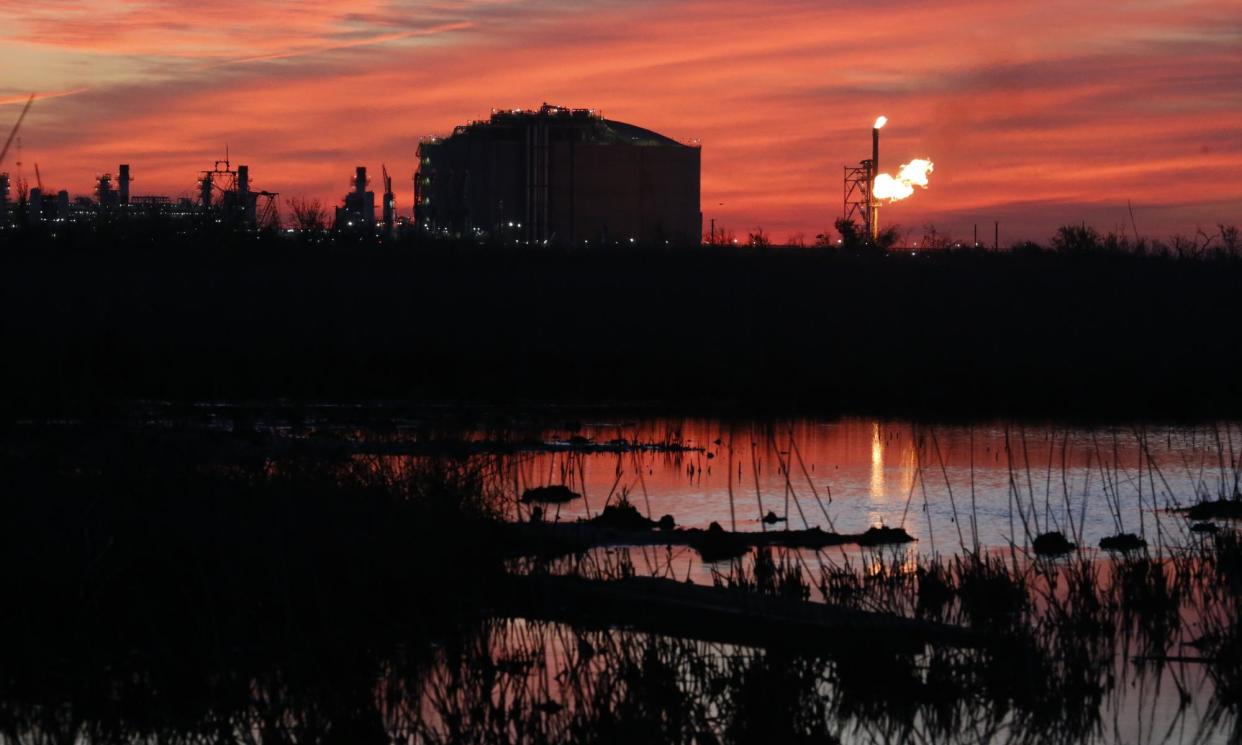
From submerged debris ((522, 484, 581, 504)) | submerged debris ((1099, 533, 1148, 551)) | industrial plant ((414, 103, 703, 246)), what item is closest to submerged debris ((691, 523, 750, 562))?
submerged debris ((522, 484, 581, 504))

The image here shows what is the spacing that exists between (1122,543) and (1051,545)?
681 millimetres

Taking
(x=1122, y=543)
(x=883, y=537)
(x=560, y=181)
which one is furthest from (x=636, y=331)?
(x=560, y=181)

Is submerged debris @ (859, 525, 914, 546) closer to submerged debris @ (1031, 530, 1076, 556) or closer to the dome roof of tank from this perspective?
submerged debris @ (1031, 530, 1076, 556)

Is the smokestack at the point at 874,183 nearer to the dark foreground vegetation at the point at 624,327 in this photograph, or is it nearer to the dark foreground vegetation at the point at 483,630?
the dark foreground vegetation at the point at 624,327

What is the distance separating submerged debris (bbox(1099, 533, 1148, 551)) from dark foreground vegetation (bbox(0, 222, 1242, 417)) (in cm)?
1196

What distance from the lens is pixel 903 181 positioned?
64.8 m

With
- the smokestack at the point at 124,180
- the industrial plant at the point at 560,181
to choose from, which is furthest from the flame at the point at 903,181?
the smokestack at the point at 124,180

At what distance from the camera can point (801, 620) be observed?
10.0 metres

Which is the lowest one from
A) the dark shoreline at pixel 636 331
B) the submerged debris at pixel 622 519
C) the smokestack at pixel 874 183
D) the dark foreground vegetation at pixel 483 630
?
the dark foreground vegetation at pixel 483 630

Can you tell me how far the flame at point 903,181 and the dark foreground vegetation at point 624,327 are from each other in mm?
7800

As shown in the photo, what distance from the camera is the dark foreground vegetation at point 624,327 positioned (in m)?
30.8

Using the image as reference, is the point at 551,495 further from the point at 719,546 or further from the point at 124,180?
the point at 124,180

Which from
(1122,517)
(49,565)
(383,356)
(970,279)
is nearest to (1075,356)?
(970,279)

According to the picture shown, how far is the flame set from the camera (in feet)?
209
